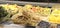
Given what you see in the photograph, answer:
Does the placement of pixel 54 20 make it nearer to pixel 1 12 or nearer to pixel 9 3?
pixel 1 12

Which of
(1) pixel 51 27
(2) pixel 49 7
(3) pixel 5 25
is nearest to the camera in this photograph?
(1) pixel 51 27

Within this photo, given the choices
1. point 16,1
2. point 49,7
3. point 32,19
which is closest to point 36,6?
point 49,7

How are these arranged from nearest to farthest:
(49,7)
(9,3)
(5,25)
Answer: (5,25)
(49,7)
(9,3)

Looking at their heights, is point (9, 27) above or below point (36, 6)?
below

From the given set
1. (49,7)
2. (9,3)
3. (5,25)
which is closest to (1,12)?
(5,25)

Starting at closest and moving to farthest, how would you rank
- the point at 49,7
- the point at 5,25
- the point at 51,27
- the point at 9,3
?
the point at 51,27 → the point at 5,25 → the point at 49,7 → the point at 9,3

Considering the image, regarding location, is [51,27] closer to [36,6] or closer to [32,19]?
[32,19]

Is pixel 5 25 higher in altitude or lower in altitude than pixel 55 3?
lower

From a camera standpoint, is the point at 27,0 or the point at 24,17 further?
the point at 27,0

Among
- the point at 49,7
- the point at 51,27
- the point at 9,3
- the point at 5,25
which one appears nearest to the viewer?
the point at 51,27
